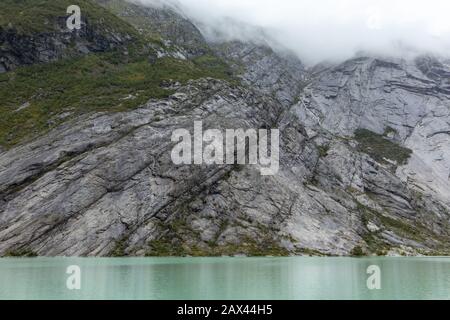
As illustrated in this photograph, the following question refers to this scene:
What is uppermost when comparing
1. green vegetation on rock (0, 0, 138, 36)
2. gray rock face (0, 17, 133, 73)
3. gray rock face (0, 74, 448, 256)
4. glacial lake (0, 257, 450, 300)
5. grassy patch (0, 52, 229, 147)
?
green vegetation on rock (0, 0, 138, 36)

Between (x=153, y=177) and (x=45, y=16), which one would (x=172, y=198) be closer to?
(x=153, y=177)

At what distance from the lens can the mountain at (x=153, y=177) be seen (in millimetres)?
106062

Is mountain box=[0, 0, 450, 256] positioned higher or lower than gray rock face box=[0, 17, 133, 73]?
lower

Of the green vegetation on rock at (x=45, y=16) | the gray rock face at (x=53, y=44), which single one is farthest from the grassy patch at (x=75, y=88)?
the green vegetation on rock at (x=45, y=16)

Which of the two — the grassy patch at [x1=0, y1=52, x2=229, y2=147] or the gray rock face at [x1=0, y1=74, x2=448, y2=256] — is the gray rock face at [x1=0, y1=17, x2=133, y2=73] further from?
the gray rock face at [x1=0, y1=74, x2=448, y2=256]

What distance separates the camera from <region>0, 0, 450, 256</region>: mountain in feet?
348

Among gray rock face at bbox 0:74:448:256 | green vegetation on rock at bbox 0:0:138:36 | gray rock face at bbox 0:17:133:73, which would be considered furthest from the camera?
green vegetation on rock at bbox 0:0:138:36

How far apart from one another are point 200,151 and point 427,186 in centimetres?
9281

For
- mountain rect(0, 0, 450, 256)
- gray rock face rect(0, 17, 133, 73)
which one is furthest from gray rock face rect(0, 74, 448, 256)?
gray rock face rect(0, 17, 133, 73)

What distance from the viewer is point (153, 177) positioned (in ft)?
390

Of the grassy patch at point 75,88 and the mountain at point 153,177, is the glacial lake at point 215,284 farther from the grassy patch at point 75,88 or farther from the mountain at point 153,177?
the grassy patch at point 75,88

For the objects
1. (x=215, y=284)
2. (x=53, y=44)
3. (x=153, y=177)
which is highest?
(x=53, y=44)

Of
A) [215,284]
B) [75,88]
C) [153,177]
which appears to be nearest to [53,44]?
[75,88]
